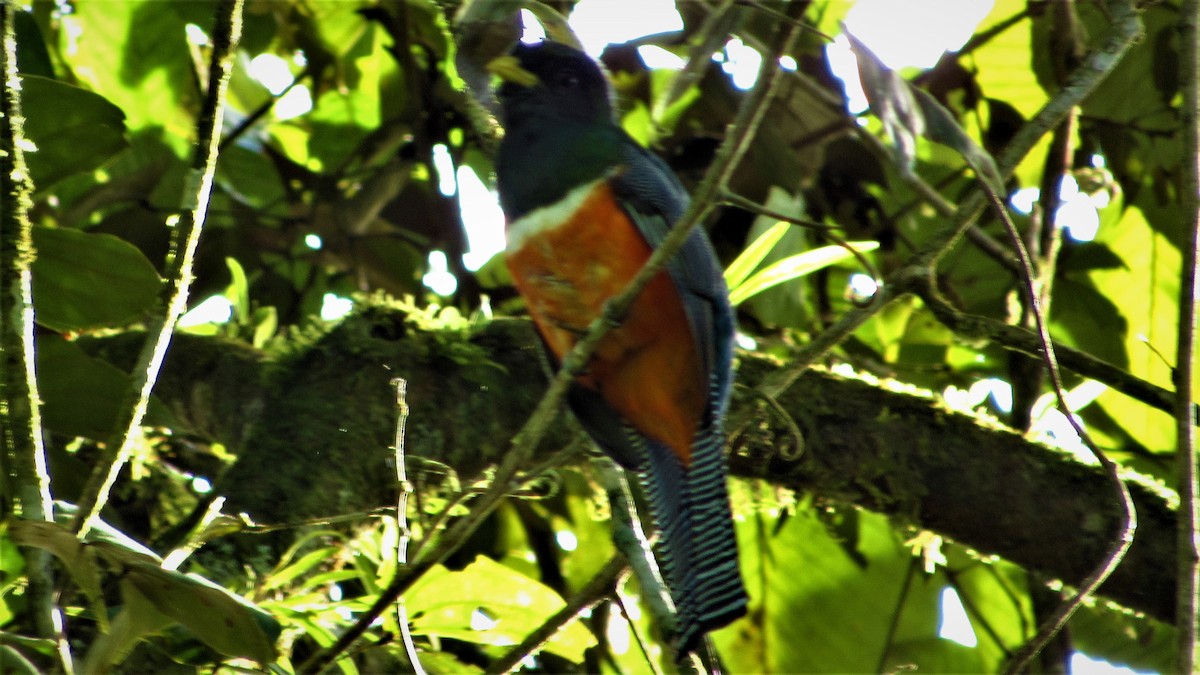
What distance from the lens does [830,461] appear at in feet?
7.74

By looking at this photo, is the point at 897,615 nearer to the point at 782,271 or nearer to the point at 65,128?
the point at 782,271

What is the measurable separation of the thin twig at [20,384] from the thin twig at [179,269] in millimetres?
47

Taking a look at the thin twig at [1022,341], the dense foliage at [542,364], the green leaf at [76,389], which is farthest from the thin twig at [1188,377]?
the green leaf at [76,389]

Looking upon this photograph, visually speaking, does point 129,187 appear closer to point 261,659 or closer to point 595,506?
point 595,506

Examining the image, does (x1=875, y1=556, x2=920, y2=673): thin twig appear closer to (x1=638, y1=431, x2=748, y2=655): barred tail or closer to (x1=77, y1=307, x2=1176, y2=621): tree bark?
(x1=77, y1=307, x2=1176, y2=621): tree bark

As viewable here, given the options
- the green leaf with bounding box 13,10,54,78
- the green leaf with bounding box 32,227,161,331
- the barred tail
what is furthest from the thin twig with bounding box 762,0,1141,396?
the green leaf with bounding box 13,10,54,78

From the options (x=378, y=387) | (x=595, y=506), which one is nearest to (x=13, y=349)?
(x=378, y=387)

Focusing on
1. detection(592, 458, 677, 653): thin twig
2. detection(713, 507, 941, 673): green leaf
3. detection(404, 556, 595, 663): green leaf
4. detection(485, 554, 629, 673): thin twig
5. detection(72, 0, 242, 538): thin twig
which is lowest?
detection(713, 507, 941, 673): green leaf

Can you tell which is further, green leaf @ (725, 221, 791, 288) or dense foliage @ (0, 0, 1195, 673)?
green leaf @ (725, 221, 791, 288)

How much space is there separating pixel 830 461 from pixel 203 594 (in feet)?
5.22

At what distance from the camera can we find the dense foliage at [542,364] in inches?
65.0

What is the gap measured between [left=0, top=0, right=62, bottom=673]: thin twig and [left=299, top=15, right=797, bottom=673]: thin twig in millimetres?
316

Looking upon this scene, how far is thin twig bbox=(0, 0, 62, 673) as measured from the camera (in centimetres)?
100

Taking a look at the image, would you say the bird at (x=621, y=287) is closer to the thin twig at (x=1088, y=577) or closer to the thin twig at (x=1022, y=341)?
the thin twig at (x=1022, y=341)
